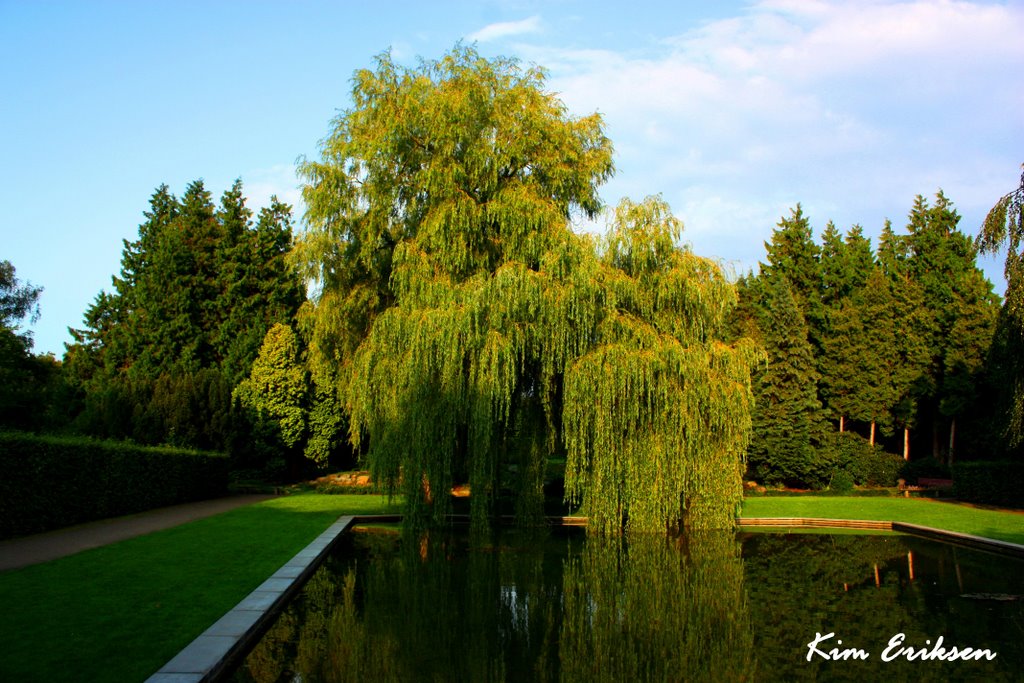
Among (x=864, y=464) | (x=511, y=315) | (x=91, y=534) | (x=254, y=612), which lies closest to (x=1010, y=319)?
(x=511, y=315)

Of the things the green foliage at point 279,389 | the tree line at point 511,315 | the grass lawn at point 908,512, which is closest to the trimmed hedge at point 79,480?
the tree line at point 511,315

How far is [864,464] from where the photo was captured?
31.1 meters

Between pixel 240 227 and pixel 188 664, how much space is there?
3386 centimetres

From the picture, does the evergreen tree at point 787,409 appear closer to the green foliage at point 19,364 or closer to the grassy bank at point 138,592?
the grassy bank at point 138,592

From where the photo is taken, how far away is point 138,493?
19.1 metres

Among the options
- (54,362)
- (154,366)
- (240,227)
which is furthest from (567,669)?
(54,362)

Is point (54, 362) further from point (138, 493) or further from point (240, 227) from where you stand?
point (138, 493)

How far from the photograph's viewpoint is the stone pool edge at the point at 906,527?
533 inches

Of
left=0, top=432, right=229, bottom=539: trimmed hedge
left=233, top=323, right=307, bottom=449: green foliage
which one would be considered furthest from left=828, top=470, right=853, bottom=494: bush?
left=0, top=432, right=229, bottom=539: trimmed hedge

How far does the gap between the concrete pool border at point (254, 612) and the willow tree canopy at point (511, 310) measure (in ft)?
10.7

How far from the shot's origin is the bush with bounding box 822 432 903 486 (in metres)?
31.0

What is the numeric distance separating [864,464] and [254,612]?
28916mm

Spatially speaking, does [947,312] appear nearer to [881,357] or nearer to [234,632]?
[881,357]

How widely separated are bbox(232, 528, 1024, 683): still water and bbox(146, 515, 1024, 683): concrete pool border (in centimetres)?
20
